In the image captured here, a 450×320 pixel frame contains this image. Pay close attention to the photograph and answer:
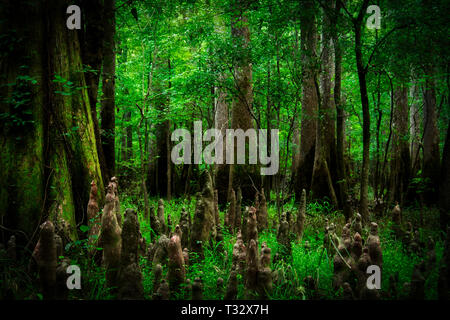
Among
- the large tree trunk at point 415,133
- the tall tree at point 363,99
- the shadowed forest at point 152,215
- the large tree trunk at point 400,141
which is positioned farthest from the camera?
the large tree trunk at point 400,141

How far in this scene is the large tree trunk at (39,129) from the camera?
3244 millimetres

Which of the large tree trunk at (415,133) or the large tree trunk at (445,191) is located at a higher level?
the large tree trunk at (415,133)

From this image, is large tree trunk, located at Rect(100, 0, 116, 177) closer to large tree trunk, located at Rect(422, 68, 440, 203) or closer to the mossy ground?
the mossy ground

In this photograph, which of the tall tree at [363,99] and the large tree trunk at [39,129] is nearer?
the large tree trunk at [39,129]

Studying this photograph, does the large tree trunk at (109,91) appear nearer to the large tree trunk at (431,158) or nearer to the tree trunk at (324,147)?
the tree trunk at (324,147)

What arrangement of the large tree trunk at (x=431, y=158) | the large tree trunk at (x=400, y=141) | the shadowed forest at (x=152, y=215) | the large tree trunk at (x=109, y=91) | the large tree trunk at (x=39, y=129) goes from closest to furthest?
1. the shadowed forest at (x=152, y=215)
2. the large tree trunk at (x=39, y=129)
3. the large tree trunk at (x=109, y=91)
4. the large tree trunk at (x=400, y=141)
5. the large tree trunk at (x=431, y=158)

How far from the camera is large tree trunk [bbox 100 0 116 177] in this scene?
5660 millimetres

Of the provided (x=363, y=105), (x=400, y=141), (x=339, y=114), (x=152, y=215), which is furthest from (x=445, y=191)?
(x=400, y=141)

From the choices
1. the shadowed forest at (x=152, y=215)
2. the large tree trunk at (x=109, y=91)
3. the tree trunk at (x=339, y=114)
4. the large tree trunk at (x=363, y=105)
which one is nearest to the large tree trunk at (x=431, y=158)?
the shadowed forest at (x=152, y=215)

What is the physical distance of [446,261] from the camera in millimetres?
2215

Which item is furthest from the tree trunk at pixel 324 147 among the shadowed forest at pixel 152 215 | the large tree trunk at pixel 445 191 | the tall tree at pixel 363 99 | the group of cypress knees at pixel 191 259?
the group of cypress knees at pixel 191 259

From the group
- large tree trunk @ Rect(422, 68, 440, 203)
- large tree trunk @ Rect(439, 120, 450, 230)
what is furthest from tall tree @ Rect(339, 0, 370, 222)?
large tree trunk @ Rect(422, 68, 440, 203)

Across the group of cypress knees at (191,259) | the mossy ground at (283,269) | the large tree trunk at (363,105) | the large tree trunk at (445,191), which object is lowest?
the mossy ground at (283,269)

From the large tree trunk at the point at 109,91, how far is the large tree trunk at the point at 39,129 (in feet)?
6.15
